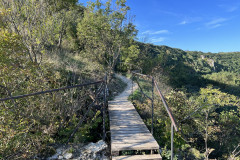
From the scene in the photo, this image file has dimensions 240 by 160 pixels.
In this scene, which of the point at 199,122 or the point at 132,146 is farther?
the point at 199,122

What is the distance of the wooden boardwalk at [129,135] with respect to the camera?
2916 millimetres

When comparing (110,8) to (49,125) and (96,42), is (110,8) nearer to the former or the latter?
(96,42)

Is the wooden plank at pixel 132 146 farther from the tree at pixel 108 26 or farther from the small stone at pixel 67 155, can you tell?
the tree at pixel 108 26

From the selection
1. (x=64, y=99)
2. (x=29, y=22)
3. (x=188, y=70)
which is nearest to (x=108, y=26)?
(x=29, y=22)

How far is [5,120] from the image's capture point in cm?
251

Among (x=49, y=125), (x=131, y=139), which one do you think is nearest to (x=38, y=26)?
(x=49, y=125)

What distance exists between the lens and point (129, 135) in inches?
138

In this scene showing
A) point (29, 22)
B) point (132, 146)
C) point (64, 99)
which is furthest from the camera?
point (29, 22)

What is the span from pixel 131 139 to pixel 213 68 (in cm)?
4118

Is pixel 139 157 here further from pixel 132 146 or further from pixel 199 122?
pixel 199 122

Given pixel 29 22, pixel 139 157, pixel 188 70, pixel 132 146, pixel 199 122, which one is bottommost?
pixel 199 122

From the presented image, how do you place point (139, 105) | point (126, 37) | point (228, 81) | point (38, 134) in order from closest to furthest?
point (38, 134), point (139, 105), point (126, 37), point (228, 81)

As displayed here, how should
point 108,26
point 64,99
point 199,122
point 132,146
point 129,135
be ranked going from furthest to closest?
1. point 108,26
2. point 199,122
3. point 64,99
4. point 129,135
5. point 132,146

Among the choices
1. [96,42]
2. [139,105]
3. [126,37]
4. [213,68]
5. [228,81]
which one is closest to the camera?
[139,105]
